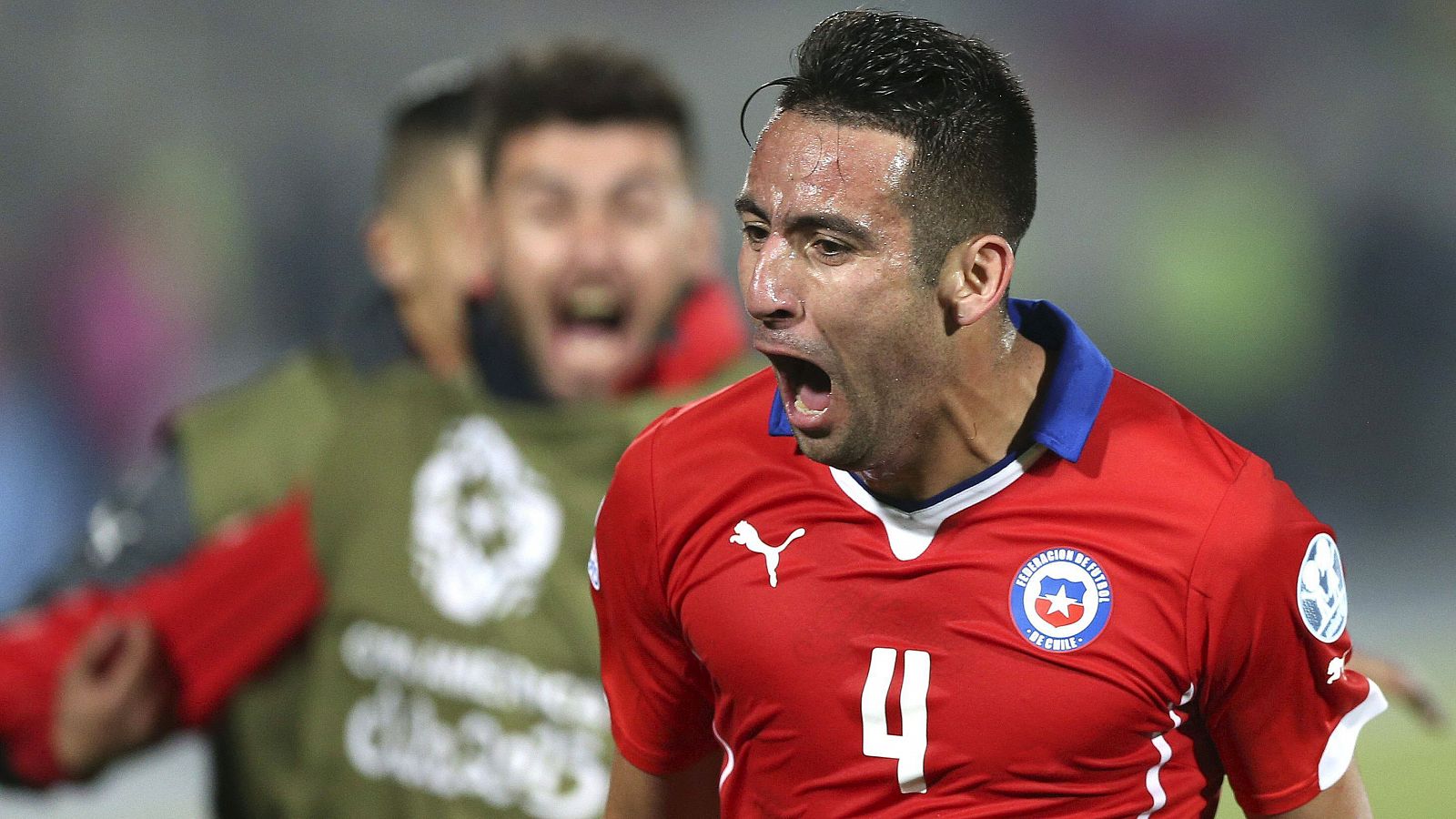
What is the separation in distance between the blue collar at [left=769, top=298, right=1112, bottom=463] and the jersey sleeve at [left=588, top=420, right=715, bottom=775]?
0.19 meters

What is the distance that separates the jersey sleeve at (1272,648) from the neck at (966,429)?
24 centimetres

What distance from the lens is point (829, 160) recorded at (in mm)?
1607

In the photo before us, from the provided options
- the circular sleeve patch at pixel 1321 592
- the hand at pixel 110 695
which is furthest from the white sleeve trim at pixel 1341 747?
the hand at pixel 110 695

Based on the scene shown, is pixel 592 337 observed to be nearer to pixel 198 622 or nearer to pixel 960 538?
pixel 198 622

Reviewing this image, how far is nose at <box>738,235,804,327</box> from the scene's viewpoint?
1608 millimetres

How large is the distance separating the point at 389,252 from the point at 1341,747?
320cm

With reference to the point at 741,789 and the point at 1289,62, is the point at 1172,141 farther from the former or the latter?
the point at 741,789

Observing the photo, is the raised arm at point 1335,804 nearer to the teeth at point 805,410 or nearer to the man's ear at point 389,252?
the teeth at point 805,410

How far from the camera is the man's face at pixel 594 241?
3811 mm

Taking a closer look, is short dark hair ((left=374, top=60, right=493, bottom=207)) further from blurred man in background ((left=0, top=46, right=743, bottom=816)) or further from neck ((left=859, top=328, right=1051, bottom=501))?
neck ((left=859, top=328, right=1051, bottom=501))

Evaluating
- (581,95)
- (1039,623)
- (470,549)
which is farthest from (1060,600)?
(581,95)

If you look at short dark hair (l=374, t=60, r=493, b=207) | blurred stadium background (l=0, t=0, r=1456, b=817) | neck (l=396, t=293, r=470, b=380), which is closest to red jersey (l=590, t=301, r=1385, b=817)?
neck (l=396, t=293, r=470, b=380)

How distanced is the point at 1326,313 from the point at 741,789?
385 centimetres

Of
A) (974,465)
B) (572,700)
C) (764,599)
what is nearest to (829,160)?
(974,465)
